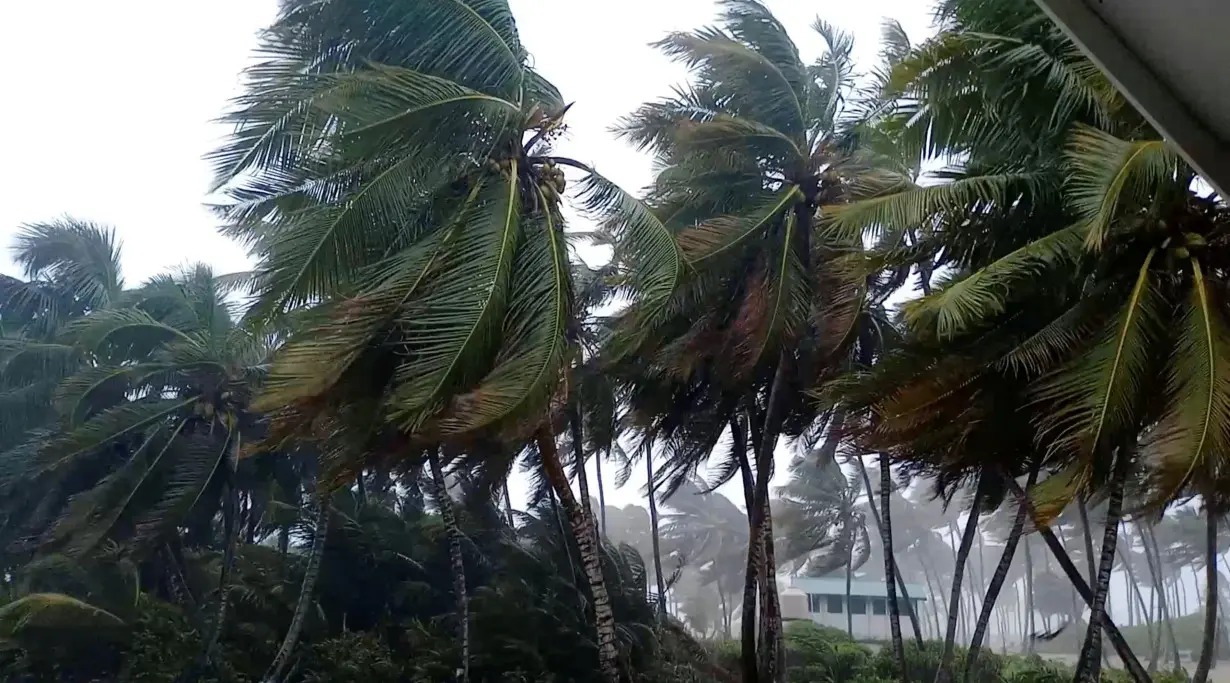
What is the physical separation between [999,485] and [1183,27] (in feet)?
24.5

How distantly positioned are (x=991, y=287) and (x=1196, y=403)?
4.56 ft

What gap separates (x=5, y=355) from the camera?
12.1 meters

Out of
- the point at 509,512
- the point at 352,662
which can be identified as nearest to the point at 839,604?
the point at 509,512

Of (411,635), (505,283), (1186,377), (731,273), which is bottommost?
(411,635)

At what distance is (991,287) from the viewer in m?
5.63

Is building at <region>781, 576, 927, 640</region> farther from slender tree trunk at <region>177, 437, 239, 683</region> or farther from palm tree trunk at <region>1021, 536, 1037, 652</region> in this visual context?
slender tree trunk at <region>177, 437, 239, 683</region>

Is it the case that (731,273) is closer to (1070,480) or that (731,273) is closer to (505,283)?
(505,283)

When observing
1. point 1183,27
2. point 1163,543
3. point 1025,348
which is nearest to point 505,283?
point 1025,348

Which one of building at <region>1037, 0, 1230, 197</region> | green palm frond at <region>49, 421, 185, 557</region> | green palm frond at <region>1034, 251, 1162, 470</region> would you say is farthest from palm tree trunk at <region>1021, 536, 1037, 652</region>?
building at <region>1037, 0, 1230, 197</region>

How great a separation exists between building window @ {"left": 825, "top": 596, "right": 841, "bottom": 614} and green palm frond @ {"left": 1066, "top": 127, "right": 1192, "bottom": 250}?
1148cm

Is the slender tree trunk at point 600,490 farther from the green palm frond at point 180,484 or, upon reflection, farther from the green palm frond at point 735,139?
the green palm frond at point 735,139

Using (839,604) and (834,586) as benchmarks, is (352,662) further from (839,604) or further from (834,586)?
(834,586)

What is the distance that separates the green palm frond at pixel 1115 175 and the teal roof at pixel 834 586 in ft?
38.4

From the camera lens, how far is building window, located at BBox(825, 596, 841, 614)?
15.6 m
